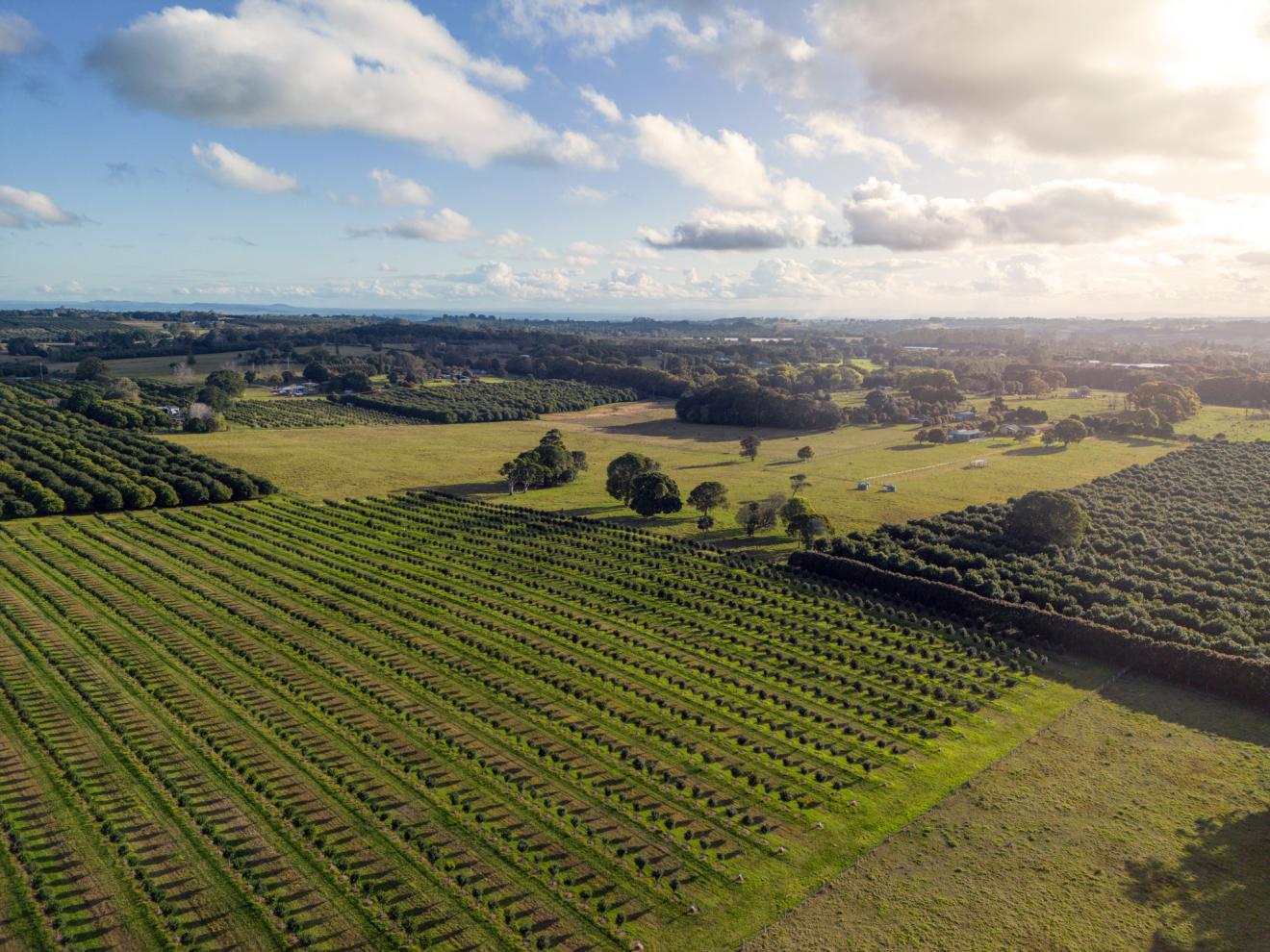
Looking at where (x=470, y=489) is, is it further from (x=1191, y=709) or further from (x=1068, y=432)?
(x=1068, y=432)

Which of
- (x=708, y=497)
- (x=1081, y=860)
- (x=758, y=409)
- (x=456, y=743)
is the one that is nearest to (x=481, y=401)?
(x=758, y=409)

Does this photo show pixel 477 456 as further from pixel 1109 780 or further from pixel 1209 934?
pixel 1209 934

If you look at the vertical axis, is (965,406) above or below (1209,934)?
above

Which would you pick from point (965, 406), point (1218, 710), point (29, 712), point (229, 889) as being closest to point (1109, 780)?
point (1218, 710)


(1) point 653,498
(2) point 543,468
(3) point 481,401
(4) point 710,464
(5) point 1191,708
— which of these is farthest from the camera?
(3) point 481,401

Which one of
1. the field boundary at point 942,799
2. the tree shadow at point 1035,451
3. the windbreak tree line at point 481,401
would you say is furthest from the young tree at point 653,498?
the windbreak tree line at point 481,401

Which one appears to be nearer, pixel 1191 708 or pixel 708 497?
pixel 1191 708
